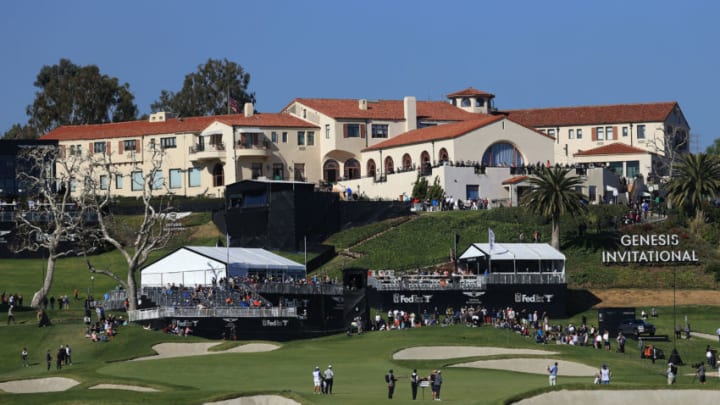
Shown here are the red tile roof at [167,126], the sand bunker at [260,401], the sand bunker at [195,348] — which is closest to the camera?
the sand bunker at [260,401]

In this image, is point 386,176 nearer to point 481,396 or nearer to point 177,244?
point 177,244

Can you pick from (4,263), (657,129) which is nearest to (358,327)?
(4,263)

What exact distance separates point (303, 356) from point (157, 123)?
236 ft

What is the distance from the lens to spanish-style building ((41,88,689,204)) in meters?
129

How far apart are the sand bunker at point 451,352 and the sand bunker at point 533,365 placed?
5.69ft

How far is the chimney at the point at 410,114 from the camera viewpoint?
143m

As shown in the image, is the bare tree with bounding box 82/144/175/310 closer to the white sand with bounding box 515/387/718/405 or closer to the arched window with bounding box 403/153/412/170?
the arched window with bounding box 403/153/412/170

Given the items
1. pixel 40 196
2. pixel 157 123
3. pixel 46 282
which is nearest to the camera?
pixel 46 282

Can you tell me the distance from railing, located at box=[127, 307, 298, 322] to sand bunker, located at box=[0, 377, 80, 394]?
58.3 ft

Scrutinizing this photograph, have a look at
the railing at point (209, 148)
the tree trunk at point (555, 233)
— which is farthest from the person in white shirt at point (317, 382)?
the railing at point (209, 148)

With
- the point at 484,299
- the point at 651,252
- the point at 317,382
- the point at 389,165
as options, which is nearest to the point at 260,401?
the point at 317,382

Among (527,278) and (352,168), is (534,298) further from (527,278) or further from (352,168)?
(352,168)

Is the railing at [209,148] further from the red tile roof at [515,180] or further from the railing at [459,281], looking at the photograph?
the railing at [459,281]

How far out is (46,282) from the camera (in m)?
99.3
